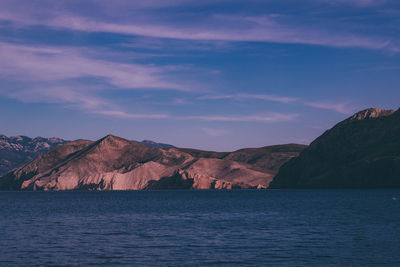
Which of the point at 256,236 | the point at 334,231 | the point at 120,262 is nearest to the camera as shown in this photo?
the point at 120,262

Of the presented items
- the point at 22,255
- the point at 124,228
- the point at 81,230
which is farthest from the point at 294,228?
the point at 22,255

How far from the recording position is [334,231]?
6194cm

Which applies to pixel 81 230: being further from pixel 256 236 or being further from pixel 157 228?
pixel 256 236

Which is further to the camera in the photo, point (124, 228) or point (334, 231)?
point (124, 228)

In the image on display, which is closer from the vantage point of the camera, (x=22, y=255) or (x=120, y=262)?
(x=120, y=262)

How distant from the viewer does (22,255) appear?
46.6m

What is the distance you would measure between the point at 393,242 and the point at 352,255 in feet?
29.8

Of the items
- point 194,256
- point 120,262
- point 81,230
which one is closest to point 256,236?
point 194,256

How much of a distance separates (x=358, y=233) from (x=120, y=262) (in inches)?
1208

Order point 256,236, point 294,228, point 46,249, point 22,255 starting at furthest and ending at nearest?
point 294,228 → point 256,236 → point 46,249 → point 22,255

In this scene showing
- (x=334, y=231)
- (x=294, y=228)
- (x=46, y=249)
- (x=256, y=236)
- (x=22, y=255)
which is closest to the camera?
(x=22, y=255)

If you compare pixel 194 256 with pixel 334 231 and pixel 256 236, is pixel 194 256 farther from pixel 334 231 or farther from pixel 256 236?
pixel 334 231

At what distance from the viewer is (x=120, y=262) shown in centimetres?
4244

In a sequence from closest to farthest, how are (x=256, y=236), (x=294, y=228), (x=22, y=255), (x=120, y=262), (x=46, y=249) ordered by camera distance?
(x=120, y=262)
(x=22, y=255)
(x=46, y=249)
(x=256, y=236)
(x=294, y=228)
